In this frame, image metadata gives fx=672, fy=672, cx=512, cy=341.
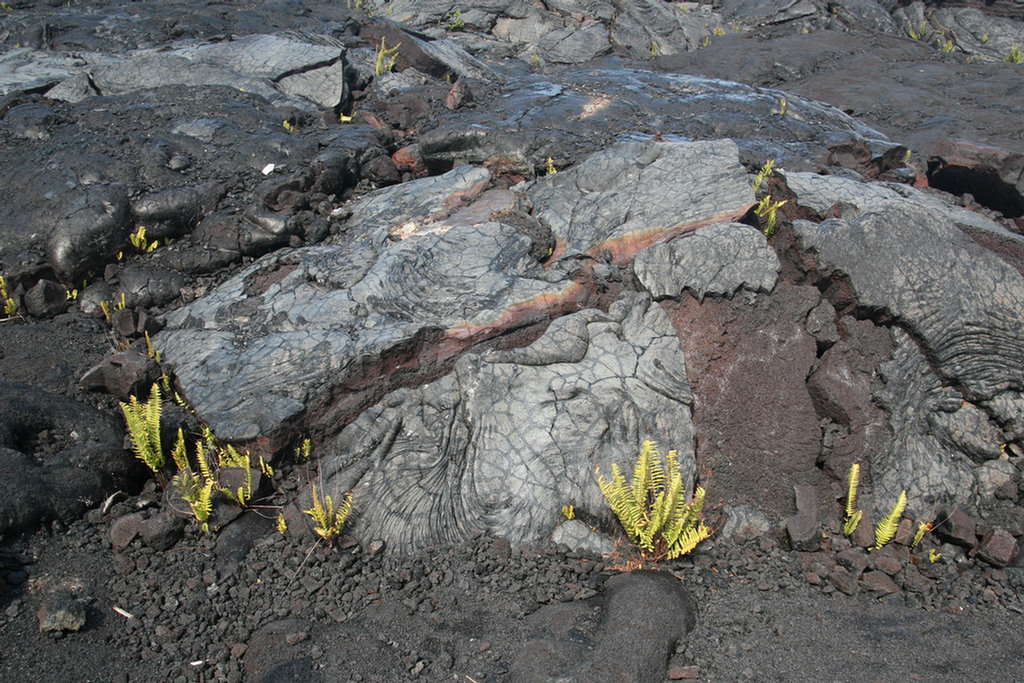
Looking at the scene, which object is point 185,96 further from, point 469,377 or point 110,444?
point 469,377

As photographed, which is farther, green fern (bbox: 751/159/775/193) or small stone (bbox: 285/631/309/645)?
green fern (bbox: 751/159/775/193)

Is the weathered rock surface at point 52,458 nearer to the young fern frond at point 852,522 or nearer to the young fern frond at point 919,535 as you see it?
the young fern frond at point 852,522

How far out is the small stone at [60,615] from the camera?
329 centimetres

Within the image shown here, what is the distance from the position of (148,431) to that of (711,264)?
4100 millimetres

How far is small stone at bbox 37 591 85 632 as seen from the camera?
329 centimetres

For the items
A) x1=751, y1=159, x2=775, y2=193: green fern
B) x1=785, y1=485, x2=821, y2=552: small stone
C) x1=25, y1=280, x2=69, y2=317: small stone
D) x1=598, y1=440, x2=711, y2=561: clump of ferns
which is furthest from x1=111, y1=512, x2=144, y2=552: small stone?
x1=751, y1=159, x2=775, y2=193: green fern

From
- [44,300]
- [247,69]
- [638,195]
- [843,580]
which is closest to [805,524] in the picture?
[843,580]

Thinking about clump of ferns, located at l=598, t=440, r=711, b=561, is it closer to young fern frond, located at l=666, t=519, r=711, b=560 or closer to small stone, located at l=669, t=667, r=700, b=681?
young fern frond, located at l=666, t=519, r=711, b=560

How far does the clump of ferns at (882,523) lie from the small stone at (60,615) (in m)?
4.34

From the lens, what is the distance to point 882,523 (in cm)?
410

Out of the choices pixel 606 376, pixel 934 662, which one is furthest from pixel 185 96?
pixel 934 662

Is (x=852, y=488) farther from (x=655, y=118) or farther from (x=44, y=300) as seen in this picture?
(x=44, y=300)

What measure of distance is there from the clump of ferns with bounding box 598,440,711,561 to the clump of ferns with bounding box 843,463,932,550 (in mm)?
904

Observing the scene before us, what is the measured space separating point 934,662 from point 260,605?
3501mm
